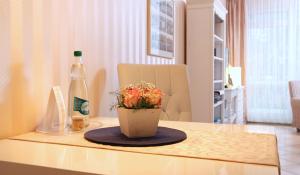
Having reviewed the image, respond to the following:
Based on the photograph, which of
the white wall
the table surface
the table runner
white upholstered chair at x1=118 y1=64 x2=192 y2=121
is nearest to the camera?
the table surface

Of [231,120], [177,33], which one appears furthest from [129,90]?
[231,120]

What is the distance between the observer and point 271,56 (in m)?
5.65

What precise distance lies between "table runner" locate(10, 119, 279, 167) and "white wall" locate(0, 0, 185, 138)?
145mm

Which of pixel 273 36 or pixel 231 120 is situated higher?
pixel 273 36

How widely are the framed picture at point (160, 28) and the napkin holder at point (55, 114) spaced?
137cm

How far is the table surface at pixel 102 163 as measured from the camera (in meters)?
0.64

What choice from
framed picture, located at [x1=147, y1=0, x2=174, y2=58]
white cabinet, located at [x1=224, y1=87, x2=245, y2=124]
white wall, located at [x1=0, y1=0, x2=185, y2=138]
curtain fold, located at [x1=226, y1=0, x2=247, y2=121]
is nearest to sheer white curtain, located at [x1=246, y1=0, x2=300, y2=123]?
curtain fold, located at [x1=226, y1=0, x2=247, y2=121]

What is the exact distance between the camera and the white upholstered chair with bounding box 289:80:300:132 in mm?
4848

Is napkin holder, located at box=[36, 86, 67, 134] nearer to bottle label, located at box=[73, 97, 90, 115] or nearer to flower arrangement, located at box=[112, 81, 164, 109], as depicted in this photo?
bottle label, located at box=[73, 97, 90, 115]

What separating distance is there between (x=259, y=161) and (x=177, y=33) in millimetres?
2673

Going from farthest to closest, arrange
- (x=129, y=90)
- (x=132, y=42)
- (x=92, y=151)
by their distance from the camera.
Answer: (x=132, y=42) → (x=129, y=90) → (x=92, y=151)

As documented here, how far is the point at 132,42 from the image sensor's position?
2086 mm

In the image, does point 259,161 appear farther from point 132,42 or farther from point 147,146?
point 132,42

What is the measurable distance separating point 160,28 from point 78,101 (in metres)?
1.67
